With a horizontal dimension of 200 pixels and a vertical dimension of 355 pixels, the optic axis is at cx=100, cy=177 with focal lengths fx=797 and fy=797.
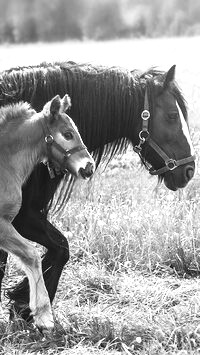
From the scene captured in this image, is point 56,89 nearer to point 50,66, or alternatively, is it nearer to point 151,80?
point 50,66

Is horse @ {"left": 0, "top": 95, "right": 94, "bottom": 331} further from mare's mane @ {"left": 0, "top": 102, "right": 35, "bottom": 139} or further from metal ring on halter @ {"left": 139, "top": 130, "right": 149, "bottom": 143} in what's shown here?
metal ring on halter @ {"left": 139, "top": 130, "right": 149, "bottom": 143}

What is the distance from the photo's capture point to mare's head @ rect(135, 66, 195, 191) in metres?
5.62

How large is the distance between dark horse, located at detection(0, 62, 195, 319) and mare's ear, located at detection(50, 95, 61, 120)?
21.0 inches

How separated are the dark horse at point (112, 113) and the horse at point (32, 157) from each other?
1.10 feet

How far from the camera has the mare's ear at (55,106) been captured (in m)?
4.89

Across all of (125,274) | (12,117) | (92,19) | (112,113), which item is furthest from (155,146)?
(92,19)

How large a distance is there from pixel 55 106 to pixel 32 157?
38cm

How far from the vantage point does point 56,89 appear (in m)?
5.54

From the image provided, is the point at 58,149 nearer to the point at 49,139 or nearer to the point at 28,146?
the point at 49,139

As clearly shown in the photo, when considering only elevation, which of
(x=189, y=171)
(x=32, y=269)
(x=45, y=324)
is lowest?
(x=45, y=324)

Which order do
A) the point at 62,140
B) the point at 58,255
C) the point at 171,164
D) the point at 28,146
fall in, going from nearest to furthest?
the point at 62,140
the point at 28,146
the point at 58,255
the point at 171,164

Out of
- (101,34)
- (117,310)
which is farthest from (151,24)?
(117,310)

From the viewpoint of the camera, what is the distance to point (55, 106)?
4.91 metres

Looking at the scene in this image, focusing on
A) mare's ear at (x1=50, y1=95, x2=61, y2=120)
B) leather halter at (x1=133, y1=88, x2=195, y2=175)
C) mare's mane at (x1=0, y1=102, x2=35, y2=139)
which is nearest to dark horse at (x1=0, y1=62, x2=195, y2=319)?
leather halter at (x1=133, y1=88, x2=195, y2=175)
